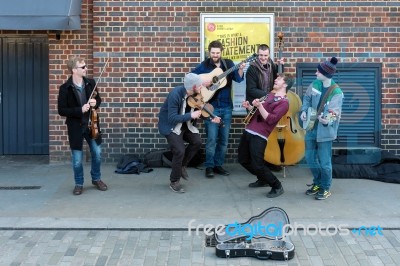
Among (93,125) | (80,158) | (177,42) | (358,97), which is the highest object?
(177,42)

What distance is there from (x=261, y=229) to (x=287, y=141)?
8.37ft

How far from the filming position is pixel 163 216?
6719 mm

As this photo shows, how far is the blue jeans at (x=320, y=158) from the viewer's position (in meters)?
7.32

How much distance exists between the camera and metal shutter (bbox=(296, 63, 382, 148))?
9.35 metres

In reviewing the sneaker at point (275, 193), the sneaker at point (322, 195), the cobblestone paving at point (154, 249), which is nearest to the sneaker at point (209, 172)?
the sneaker at point (275, 193)

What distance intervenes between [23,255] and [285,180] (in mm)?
4011

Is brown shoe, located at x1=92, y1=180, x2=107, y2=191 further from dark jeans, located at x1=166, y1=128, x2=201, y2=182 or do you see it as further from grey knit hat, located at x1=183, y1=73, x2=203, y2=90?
grey knit hat, located at x1=183, y1=73, x2=203, y2=90

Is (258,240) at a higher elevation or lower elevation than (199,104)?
lower

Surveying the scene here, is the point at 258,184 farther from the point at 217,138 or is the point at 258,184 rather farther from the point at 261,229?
the point at 261,229

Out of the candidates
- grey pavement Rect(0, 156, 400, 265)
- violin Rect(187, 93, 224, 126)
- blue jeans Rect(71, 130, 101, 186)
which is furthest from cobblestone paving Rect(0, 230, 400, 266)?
violin Rect(187, 93, 224, 126)

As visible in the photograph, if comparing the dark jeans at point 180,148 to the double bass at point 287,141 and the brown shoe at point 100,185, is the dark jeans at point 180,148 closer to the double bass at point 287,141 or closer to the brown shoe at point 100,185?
the brown shoe at point 100,185

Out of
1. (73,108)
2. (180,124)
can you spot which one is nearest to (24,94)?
(73,108)

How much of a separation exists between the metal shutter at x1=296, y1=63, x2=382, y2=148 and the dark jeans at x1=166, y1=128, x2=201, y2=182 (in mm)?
2305

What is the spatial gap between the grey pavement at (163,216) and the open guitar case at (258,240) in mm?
68
